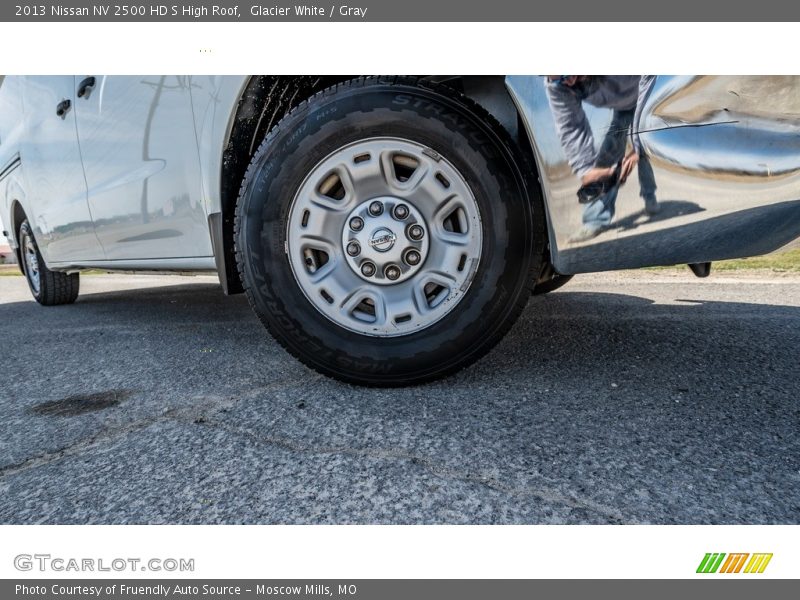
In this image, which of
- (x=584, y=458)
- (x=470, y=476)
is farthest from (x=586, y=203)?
(x=470, y=476)

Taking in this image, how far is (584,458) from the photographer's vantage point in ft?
3.73

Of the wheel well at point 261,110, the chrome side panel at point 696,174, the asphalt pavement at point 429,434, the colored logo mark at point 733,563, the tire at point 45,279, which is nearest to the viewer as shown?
the colored logo mark at point 733,563

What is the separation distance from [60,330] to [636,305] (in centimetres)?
336

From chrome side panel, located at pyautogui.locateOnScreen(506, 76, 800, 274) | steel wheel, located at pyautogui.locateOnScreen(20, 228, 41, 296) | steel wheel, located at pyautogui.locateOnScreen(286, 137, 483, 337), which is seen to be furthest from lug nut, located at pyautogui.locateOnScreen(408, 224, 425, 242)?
steel wheel, located at pyautogui.locateOnScreen(20, 228, 41, 296)

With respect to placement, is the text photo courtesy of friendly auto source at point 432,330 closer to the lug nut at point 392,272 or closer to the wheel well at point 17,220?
the lug nut at point 392,272

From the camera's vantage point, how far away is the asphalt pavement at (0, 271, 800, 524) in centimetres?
99

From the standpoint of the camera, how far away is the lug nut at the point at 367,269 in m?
1.55

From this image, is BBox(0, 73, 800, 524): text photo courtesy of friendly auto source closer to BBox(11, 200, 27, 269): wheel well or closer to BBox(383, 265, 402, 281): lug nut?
BBox(383, 265, 402, 281): lug nut

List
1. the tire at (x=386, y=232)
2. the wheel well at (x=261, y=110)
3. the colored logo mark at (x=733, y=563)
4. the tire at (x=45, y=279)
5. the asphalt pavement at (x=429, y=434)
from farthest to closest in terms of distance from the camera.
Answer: the tire at (x=45, y=279)
the wheel well at (x=261, y=110)
the tire at (x=386, y=232)
the asphalt pavement at (x=429, y=434)
the colored logo mark at (x=733, y=563)

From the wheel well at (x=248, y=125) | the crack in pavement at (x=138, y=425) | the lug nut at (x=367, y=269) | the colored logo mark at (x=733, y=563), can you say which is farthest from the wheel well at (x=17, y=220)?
the colored logo mark at (x=733, y=563)

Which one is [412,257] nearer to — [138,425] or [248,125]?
[248,125]

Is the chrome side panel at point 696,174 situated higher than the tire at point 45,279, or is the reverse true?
the chrome side panel at point 696,174

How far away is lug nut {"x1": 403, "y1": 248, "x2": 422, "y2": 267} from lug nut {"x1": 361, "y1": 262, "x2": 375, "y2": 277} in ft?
0.34

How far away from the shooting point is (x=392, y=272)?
1547 millimetres
